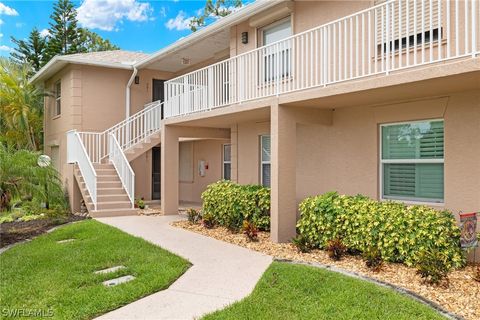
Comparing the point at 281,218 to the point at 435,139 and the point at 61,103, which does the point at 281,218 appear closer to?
the point at 435,139

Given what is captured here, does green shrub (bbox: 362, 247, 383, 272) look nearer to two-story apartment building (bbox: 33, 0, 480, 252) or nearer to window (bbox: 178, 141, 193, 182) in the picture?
two-story apartment building (bbox: 33, 0, 480, 252)

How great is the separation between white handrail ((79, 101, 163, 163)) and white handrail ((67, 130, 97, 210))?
0.67 meters

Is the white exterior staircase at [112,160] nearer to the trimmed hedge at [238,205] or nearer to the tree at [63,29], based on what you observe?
the trimmed hedge at [238,205]

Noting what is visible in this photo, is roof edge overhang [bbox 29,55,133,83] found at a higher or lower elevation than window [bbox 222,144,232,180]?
higher

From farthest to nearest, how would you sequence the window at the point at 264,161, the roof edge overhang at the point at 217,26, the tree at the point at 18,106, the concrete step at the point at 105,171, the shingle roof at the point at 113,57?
the tree at the point at 18,106 → the shingle roof at the point at 113,57 → the concrete step at the point at 105,171 → the window at the point at 264,161 → the roof edge overhang at the point at 217,26

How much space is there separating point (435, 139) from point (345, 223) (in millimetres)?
2281

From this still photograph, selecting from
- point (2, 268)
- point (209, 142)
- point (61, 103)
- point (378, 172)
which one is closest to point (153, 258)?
point (2, 268)

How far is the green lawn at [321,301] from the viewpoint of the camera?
442cm

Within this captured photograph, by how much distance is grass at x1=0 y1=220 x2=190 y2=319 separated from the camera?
4949 millimetres

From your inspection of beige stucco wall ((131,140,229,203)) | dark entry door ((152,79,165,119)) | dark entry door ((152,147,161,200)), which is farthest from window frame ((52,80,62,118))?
dark entry door ((152,147,161,200))

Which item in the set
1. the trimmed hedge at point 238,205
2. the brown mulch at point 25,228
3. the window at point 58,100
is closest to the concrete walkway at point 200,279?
the trimmed hedge at point 238,205

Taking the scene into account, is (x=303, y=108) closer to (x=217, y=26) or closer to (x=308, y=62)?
(x=308, y=62)

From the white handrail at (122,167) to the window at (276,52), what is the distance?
567cm

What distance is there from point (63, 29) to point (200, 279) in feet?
93.2
